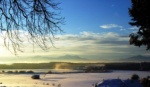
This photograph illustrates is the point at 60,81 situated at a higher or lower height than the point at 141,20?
lower

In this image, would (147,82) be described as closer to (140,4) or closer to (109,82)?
(140,4)

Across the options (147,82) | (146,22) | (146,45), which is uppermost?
(146,22)

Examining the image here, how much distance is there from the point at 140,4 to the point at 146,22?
183 cm

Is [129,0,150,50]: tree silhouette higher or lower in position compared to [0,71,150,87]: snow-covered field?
higher

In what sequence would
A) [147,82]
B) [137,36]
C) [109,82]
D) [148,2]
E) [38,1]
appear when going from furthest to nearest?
[137,36], [147,82], [148,2], [109,82], [38,1]

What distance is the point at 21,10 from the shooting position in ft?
31.0

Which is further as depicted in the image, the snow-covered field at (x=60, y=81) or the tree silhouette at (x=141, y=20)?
the snow-covered field at (x=60, y=81)

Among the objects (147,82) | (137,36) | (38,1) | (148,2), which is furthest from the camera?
(137,36)

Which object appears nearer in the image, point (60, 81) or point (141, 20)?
point (141, 20)

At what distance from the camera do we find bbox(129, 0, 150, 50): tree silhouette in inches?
1231

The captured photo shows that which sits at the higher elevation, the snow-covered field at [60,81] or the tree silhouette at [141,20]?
the tree silhouette at [141,20]

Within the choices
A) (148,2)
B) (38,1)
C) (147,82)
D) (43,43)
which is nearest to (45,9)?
(38,1)

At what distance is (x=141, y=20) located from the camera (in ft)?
108

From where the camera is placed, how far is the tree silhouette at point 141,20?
3128cm
